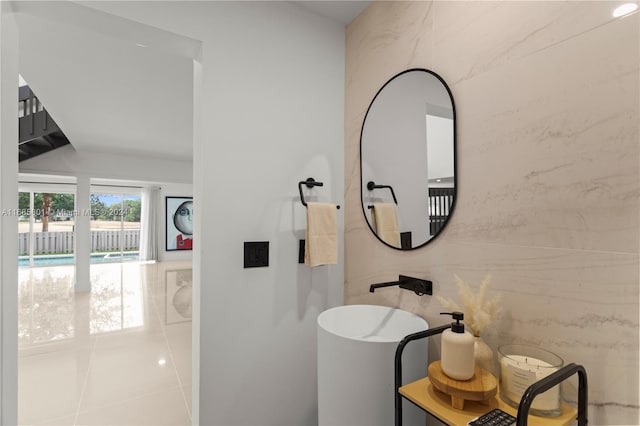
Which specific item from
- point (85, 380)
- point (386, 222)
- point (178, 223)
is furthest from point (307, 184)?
point (178, 223)

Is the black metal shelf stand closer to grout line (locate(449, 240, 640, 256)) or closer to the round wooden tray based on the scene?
the round wooden tray

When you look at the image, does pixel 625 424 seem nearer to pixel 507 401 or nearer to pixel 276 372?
pixel 507 401

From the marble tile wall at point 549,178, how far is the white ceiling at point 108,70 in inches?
33.0

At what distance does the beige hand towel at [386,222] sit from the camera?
1.44 m

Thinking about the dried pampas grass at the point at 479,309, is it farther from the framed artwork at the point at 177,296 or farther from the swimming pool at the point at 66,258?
the swimming pool at the point at 66,258

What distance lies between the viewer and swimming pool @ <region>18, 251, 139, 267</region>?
748 centimetres

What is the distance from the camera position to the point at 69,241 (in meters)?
7.72

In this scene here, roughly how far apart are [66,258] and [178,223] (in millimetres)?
2846

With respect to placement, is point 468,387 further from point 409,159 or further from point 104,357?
point 104,357

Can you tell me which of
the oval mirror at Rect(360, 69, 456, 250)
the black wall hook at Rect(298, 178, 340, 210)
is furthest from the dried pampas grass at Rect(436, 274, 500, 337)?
the black wall hook at Rect(298, 178, 340, 210)

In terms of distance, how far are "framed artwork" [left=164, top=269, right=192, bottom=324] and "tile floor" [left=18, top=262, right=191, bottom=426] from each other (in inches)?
0.6

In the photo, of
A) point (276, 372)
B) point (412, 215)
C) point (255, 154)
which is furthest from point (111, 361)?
point (412, 215)

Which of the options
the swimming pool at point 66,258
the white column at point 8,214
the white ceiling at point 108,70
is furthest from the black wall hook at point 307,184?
the swimming pool at point 66,258

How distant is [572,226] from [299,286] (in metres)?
1.18
